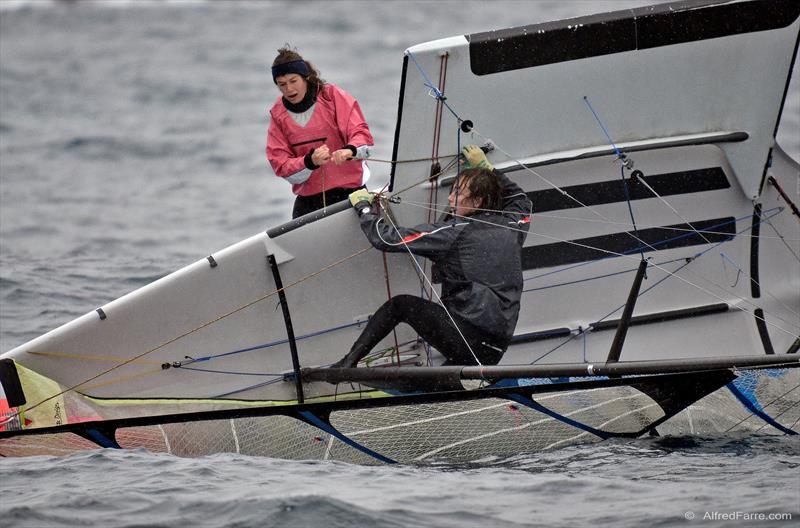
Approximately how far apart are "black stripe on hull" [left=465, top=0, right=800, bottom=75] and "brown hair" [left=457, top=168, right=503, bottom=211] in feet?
1.78

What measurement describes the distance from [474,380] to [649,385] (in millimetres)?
784

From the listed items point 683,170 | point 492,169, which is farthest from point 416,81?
point 683,170

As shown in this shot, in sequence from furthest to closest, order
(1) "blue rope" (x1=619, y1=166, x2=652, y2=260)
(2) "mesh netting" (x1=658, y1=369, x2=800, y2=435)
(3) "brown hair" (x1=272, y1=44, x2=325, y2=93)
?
1. (1) "blue rope" (x1=619, y1=166, x2=652, y2=260)
2. (3) "brown hair" (x1=272, y1=44, x2=325, y2=93)
3. (2) "mesh netting" (x1=658, y1=369, x2=800, y2=435)

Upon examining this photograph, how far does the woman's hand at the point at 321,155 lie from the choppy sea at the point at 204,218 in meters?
1.49

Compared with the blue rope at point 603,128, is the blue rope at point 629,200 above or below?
below

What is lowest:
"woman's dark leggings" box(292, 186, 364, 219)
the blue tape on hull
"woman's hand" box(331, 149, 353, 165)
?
the blue tape on hull

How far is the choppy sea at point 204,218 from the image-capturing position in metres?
4.22

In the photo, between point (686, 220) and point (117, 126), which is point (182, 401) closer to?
point (686, 220)

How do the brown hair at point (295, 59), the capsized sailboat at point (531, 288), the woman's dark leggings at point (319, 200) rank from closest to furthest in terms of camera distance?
the capsized sailboat at point (531, 288)
the brown hair at point (295, 59)
the woman's dark leggings at point (319, 200)

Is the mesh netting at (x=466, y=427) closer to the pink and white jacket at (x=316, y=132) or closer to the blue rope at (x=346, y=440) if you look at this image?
the blue rope at (x=346, y=440)

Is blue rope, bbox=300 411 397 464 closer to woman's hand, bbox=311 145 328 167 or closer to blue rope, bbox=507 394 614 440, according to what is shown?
blue rope, bbox=507 394 614 440

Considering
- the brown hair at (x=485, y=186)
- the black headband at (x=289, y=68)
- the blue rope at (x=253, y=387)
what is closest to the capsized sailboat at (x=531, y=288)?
the blue rope at (x=253, y=387)

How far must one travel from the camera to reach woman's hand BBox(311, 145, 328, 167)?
5605 millimetres

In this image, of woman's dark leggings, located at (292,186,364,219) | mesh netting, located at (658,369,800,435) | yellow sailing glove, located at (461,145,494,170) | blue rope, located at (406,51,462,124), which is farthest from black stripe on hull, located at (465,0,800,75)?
mesh netting, located at (658,369,800,435)
